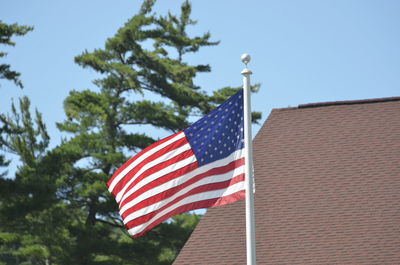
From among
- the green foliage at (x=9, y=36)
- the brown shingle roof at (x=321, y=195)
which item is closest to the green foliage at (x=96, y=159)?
the green foliage at (x=9, y=36)

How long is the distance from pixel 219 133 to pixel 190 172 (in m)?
0.67

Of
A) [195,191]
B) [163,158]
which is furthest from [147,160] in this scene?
[195,191]

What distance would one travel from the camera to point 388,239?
11.4 metres

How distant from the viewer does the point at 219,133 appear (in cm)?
846

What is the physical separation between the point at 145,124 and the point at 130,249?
19.8ft

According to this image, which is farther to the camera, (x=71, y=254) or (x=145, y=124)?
(x=145, y=124)

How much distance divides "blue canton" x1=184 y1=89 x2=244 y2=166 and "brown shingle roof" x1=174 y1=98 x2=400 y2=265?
385 centimetres

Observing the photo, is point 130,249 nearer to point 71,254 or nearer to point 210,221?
point 71,254

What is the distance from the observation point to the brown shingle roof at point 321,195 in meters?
11.5

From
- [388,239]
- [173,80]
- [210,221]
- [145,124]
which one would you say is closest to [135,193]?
[210,221]

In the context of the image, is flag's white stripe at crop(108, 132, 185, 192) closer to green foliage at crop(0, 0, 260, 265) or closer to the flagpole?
the flagpole

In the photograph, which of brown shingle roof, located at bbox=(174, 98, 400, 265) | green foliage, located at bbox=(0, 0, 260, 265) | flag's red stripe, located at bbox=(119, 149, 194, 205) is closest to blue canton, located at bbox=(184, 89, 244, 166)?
flag's red stripe, located at bbox=(119, 149, 194, 205)

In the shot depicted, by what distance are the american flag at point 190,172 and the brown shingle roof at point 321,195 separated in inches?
146

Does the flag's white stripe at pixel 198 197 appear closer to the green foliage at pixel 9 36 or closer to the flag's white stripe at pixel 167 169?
the flag's white stripe at pixel 167 169
